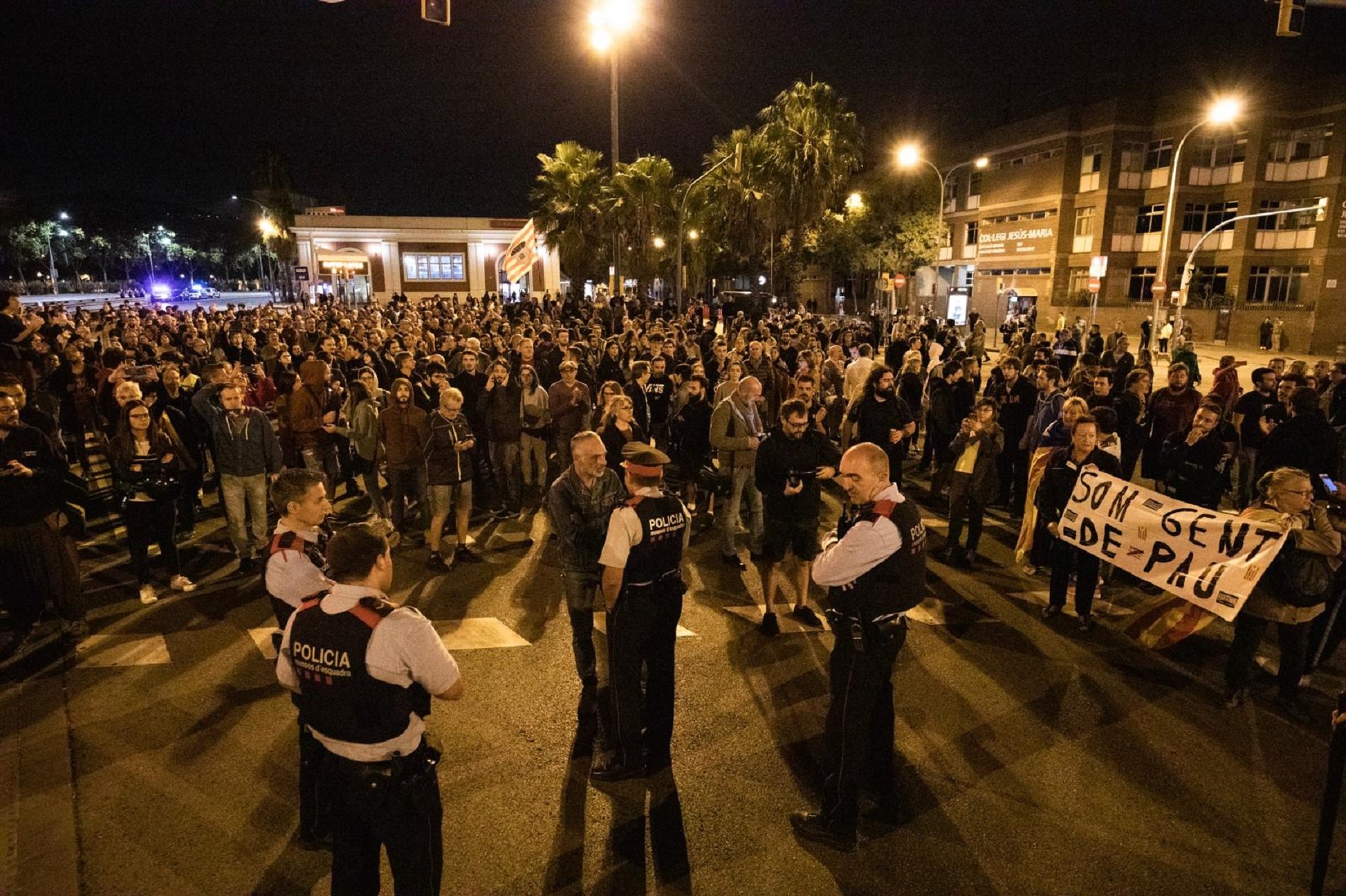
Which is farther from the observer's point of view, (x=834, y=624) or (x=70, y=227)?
(x=70, y=227)

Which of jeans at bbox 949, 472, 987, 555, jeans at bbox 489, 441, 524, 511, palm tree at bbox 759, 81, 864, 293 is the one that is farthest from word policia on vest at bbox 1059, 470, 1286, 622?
palm tree at bbox 759, 81, 864, 293

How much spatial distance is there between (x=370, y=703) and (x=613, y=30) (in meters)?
19.1

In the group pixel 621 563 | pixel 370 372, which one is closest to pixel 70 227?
pixel 370 372

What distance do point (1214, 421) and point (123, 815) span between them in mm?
8569

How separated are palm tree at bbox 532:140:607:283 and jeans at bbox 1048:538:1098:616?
27.0 metres

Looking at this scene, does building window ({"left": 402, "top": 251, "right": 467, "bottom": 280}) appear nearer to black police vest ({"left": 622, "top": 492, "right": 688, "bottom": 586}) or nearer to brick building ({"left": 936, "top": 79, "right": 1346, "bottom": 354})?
brick building ({"left": 936, "top": 79, "right": 1346, "bottom": 354})

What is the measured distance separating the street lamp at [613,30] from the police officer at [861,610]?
16379 millimetres

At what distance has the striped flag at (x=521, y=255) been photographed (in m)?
19.6

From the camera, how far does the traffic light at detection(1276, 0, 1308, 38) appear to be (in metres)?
9.72

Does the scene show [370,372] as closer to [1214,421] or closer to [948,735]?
[948,735]

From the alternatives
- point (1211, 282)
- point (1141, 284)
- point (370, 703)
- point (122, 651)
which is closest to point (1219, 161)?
point (1211, 282)

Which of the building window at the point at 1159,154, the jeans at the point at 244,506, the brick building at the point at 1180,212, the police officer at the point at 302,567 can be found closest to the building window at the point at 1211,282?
the brick building at the point at 1180,212

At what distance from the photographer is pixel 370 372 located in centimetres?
877

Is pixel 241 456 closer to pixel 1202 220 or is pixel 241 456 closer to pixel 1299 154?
pixel 1299 154
